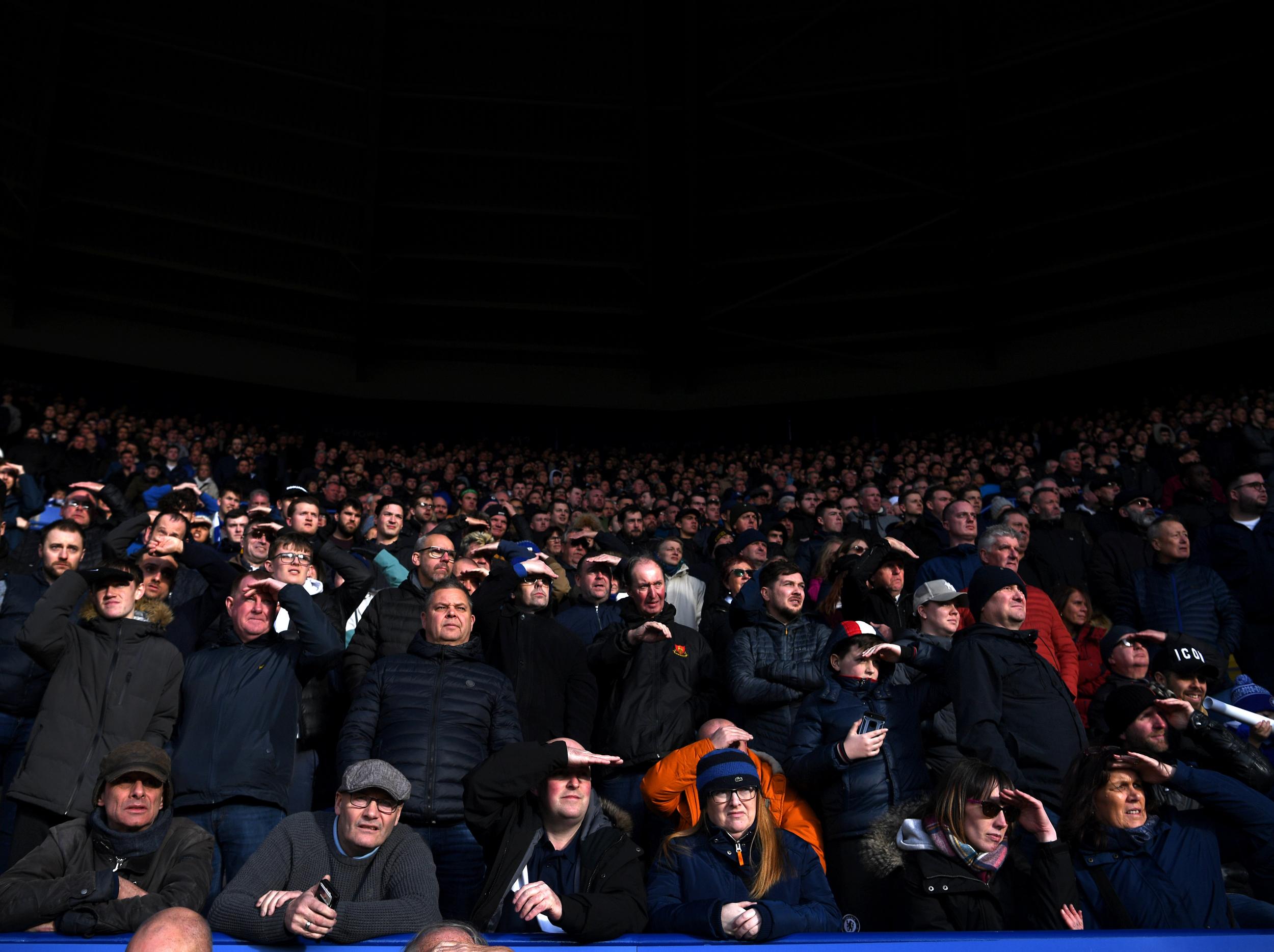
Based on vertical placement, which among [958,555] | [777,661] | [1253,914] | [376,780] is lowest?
[1253,914]

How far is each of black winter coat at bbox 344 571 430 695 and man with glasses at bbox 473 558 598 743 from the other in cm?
30

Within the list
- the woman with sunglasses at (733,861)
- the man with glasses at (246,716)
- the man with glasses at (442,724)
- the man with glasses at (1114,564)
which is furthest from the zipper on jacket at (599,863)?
the man with glasses at (1114,564)

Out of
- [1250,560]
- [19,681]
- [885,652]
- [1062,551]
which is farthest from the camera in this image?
[1062,551]

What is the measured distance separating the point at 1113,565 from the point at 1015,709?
10.6 feet

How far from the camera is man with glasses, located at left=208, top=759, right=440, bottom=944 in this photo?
325cm

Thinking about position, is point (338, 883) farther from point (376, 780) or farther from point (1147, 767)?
point (1147, 767)

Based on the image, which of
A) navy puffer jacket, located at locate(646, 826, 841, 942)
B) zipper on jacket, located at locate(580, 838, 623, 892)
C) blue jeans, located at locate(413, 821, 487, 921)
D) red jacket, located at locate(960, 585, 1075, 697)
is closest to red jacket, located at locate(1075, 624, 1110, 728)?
red jacket, located at locate(960, 585, 1075, 697)

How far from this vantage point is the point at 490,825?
376cm

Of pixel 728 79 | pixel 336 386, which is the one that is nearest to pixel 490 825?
pixel 728 79

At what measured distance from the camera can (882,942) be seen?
301 cm

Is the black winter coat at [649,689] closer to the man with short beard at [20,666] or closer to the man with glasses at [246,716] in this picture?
the man with glasses at [246,716]

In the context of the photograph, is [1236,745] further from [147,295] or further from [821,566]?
[147,295]

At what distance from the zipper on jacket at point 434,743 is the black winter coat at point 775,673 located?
127cm

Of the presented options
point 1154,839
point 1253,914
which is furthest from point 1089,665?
point 1154,839
